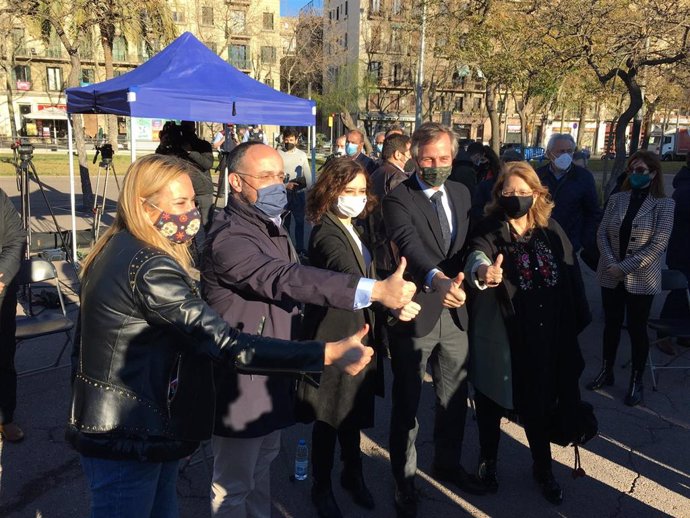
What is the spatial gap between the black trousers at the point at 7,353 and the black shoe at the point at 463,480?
2.78 meters

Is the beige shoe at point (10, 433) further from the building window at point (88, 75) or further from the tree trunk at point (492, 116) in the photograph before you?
the building window at point (88, 75)

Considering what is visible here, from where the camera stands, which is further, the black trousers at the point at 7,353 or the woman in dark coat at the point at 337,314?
the black trousers at the point at 7,353

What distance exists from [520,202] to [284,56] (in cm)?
5006

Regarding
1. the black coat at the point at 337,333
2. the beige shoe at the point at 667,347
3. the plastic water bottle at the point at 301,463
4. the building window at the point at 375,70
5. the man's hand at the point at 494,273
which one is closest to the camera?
the man's hand at the point at 494,273

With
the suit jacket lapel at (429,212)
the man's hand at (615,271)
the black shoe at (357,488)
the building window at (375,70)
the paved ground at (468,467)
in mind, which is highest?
the building window at (375,70)

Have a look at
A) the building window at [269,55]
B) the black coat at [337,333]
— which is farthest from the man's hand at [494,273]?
the building window at [269,55]

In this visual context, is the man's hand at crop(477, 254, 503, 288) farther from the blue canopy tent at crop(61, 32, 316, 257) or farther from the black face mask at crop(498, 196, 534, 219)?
the blue canopy tent at crop(61, 32, 316, 257)

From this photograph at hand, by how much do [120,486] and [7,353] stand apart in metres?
2.35

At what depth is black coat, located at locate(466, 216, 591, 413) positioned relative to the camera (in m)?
2.92

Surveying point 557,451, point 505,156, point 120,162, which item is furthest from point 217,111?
point 120,162

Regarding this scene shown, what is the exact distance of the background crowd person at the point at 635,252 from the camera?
14.0ft

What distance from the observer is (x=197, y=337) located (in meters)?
1.70

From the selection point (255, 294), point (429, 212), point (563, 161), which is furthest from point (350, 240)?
point (563, 161)

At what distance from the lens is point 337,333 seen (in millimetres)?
2721
